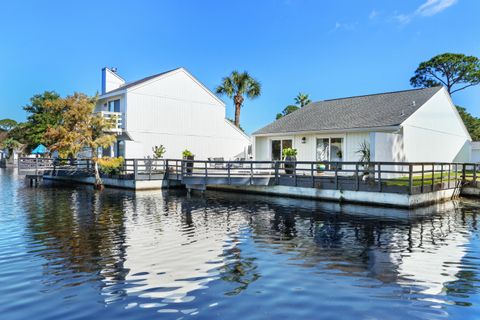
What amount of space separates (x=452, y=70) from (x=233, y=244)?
43.4m

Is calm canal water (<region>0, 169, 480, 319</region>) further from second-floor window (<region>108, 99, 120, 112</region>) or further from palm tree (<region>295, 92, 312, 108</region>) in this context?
palm tree (<region>295, 92, 312, 108</region>)

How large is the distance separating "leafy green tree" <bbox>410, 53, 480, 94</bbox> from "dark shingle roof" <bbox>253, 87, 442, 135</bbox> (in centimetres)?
2371

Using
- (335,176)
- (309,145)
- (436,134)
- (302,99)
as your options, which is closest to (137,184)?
(309,145)

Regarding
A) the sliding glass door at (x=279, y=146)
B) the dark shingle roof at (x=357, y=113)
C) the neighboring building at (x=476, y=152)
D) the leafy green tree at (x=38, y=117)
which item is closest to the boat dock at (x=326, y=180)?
the sliding glass door at (x=279, y=146)

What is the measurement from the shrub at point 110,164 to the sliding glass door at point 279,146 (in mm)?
9527

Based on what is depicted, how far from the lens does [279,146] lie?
74.4 feet

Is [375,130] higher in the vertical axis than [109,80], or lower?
lower

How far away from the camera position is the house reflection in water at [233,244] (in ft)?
17.3

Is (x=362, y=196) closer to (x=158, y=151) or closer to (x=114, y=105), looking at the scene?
(x=158, y=151)

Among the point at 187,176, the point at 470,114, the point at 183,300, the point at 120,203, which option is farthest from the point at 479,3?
the point at 183,300

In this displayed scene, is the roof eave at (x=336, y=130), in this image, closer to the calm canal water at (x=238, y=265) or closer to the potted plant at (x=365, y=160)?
the potted plant at (x=365, y=160)

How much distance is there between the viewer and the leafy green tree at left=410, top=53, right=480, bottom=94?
39.7 metres

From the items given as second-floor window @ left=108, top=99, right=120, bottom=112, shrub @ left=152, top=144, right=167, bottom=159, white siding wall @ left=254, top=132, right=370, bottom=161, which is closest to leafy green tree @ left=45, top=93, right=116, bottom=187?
shrub @ left=152, top=144, right=167, bottom=159

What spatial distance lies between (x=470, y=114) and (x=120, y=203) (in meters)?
47.2
